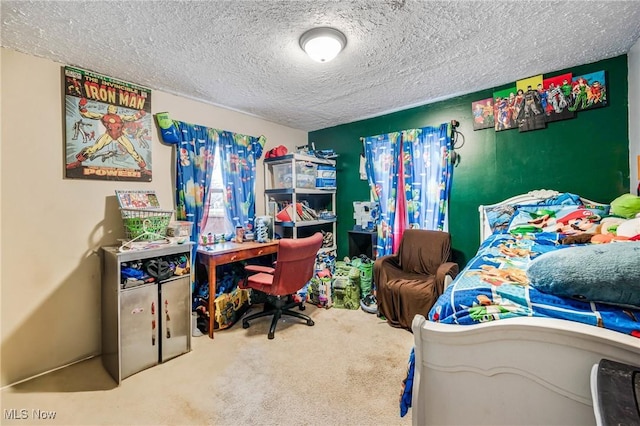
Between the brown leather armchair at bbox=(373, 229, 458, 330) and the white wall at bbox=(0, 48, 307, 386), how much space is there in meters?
2.59

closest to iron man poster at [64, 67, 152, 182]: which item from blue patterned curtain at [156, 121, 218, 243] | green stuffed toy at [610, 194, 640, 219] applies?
blue patterned curtain at [156, 121, 218, 243]

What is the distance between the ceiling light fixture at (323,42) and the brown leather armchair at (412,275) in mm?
2029

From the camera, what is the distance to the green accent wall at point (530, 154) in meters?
2.22

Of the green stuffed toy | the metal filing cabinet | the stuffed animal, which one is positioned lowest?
the metal filing cabinet

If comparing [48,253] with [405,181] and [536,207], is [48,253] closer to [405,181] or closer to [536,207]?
[405,181]

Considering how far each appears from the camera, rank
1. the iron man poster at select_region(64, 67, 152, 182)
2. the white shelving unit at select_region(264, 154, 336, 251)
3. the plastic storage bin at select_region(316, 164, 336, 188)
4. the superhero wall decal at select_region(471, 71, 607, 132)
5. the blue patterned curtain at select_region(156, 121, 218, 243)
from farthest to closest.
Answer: the plastic storage bin at select_region(316, 164, 336, 188) → the white shelving unit at select_region(264, 154, 336, 251) → the blue patterned curtain at select_region(156, 121, 218, 243) → the superhero wall decal at select_region(471, 71, 607, 132) → the iron man poster at select_region(64, 67, 152, 182)

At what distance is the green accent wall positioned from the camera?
7.29 ft

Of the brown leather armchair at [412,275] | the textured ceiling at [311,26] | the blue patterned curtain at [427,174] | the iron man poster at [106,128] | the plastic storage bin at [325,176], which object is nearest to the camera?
the textured ceiling at [311,26]

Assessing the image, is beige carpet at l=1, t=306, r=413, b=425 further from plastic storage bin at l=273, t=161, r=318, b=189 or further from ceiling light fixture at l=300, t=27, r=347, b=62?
ceiling light fixture at l=300, t=27, r=347, b=62

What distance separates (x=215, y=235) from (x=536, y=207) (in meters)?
3.22

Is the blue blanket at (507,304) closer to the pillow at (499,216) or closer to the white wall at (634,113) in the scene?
the pillow at (499,216)

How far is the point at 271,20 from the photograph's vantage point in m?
1.65

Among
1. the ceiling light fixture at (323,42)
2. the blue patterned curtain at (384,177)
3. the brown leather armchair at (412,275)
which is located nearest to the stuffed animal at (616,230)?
the brown leather armchair at (412,275)

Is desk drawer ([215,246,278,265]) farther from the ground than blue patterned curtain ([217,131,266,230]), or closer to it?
closer to it
